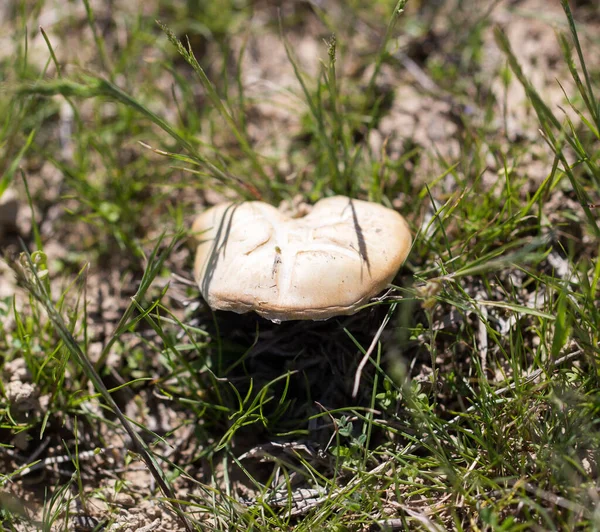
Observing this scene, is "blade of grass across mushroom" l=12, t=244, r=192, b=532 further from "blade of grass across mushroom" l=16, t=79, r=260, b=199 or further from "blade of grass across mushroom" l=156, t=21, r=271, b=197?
"blade of grass across mushroom" l=156, t=21, r=271, b=197

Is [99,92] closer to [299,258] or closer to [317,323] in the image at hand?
[299,258]

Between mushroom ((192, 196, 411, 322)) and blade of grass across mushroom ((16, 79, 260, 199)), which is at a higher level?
blade of grass across mushroom ((16, 79, 260, 199))

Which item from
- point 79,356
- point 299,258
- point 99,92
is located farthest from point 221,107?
point 79,356

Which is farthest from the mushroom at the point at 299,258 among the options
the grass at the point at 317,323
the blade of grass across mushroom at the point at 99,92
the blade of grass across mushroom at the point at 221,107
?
the blade of grass across mushroom at the point at 221,107

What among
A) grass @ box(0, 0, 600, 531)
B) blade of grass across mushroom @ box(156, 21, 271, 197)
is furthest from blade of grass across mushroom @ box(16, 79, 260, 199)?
blade of grass across mushroom @ box(156, 21, 271, 197)

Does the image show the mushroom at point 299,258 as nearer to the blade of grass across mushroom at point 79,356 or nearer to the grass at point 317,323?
the grass at point 317,323
